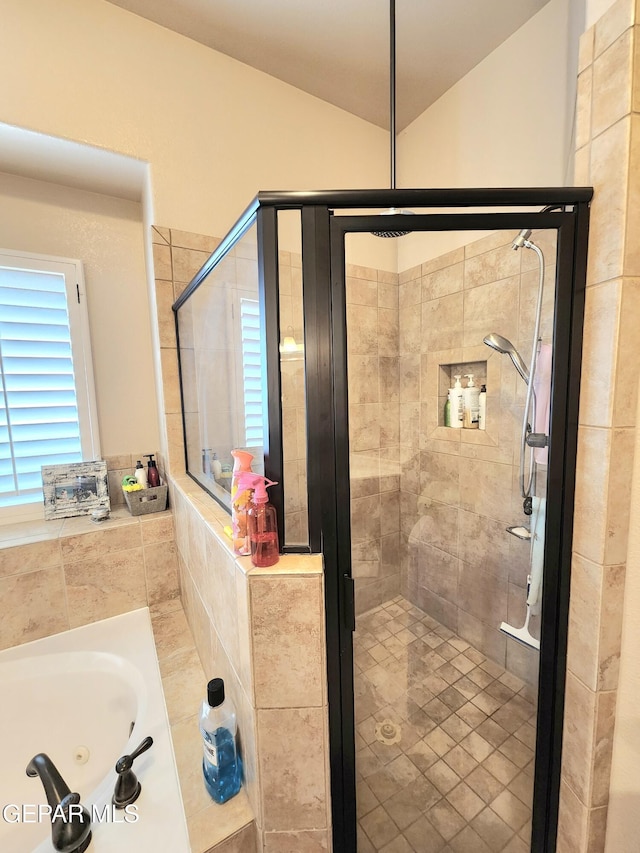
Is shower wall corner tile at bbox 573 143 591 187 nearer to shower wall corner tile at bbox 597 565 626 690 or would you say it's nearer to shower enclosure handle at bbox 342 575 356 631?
shower wall corner tile at bbox 597 565 626 690

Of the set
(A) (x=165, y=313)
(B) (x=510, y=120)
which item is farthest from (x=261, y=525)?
(B) (x=510, y=120)

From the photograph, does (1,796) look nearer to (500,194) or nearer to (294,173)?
(500,194)

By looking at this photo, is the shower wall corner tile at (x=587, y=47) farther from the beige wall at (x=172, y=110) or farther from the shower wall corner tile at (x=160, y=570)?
the shower wall corner tile at (x=160, y=570)

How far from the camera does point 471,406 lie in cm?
132

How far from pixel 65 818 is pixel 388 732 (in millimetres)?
865

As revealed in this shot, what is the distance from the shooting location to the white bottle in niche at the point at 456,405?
1299 mm

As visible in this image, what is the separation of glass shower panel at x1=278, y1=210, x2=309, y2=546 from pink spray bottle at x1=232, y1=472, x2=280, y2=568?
1.9 inches

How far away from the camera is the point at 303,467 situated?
795 mm

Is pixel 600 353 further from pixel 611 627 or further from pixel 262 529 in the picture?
pixel 262 529

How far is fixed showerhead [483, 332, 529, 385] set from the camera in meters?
1.06

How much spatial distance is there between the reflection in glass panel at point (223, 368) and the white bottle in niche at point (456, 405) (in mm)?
787

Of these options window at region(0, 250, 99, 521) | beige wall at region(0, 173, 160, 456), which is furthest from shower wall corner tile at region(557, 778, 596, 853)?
window at region(0, 250, 99, 521)

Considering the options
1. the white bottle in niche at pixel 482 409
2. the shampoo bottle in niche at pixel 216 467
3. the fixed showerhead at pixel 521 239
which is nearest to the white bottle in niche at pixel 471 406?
the white bottle in niche at pixel 482 409

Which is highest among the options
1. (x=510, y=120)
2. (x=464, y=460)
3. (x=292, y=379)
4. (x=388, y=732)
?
(x=510, y=120)
